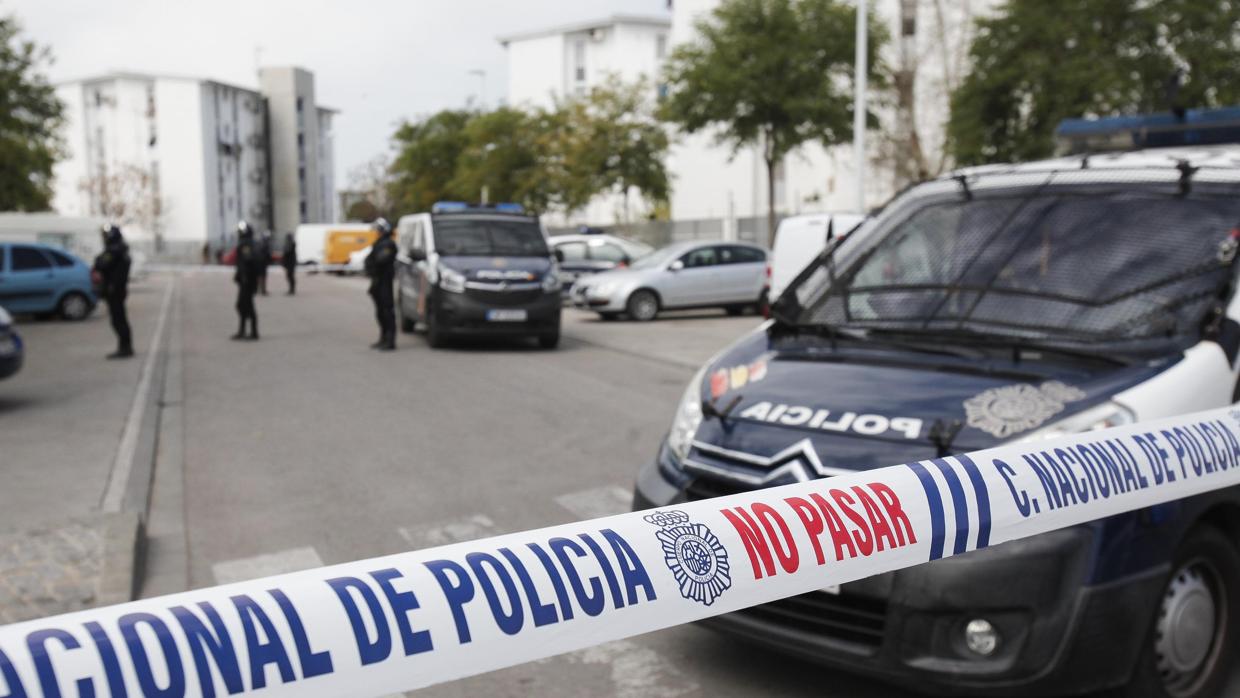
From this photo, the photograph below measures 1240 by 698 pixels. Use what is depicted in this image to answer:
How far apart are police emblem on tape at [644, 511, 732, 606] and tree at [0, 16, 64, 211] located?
27.8 m

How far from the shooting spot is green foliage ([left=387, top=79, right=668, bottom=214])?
41.4m

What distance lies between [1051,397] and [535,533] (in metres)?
2.22

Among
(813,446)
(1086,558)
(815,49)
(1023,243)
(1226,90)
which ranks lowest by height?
(1086,558)

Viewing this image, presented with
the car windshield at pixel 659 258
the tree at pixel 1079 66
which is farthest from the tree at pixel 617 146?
the tree at pixel 1079 66

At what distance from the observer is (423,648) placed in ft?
5.10

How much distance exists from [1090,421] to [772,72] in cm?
2268

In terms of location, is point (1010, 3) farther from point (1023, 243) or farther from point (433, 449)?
point (1023, 243)

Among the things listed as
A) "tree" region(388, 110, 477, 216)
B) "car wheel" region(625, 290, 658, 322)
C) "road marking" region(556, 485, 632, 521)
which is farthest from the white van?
"tree" region(388, 110, 477, 216)

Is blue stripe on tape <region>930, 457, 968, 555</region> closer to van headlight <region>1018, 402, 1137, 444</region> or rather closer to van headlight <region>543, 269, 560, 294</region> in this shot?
van headlight <region>1018, 402, 1137, 444</region>

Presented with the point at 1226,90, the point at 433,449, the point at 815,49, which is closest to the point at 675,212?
the point at 815,49

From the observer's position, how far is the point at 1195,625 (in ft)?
11.0

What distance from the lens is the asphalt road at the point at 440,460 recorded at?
4043 millimetres

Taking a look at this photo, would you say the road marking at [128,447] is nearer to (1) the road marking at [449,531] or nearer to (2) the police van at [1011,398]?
(1) the road marking at [449,531]

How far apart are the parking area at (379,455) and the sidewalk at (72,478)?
47 mm
